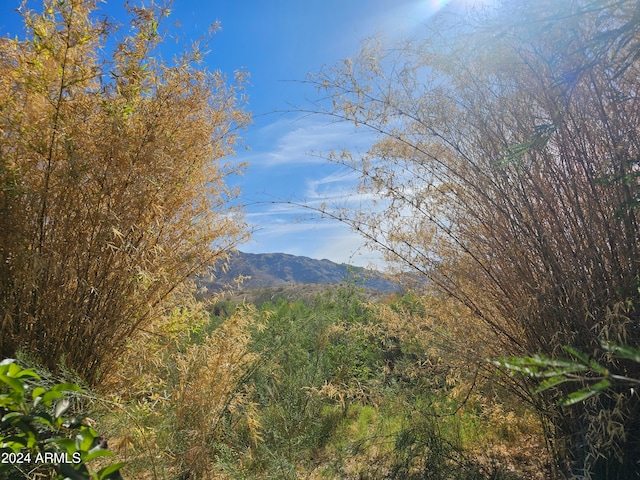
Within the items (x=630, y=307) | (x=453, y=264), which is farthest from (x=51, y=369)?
(x=630, y=307)

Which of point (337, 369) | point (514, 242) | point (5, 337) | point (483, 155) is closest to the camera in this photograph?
point (5, 337)

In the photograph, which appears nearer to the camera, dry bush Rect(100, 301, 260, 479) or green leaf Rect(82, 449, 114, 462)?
green leaf Rect(82, 449, 114, 462)

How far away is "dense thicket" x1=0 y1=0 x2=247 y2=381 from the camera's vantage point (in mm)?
1932

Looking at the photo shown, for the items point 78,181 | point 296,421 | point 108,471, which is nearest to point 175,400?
point 296,421

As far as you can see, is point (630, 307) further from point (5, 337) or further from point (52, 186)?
point (5, 337)

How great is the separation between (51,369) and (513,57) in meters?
2.83

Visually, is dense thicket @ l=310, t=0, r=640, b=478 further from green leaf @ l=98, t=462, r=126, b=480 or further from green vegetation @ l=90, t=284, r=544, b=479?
green leaf @ l=98, t=462, r=126, b=480

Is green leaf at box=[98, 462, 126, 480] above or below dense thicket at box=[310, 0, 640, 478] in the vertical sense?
below

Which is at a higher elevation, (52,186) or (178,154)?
(178,154)

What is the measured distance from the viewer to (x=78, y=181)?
1974 mm

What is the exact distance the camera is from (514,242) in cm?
207

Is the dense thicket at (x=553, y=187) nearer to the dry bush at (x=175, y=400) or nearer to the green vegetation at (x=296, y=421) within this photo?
the green vegetation at (x=296, y=421)

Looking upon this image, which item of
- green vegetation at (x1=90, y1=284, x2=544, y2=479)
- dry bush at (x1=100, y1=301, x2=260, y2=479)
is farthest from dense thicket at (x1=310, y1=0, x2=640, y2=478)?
dry bush at (x1=100, y1=301, x2=260, y2=479)

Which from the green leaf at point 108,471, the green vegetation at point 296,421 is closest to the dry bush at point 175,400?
the green vegetation at point 296,421
